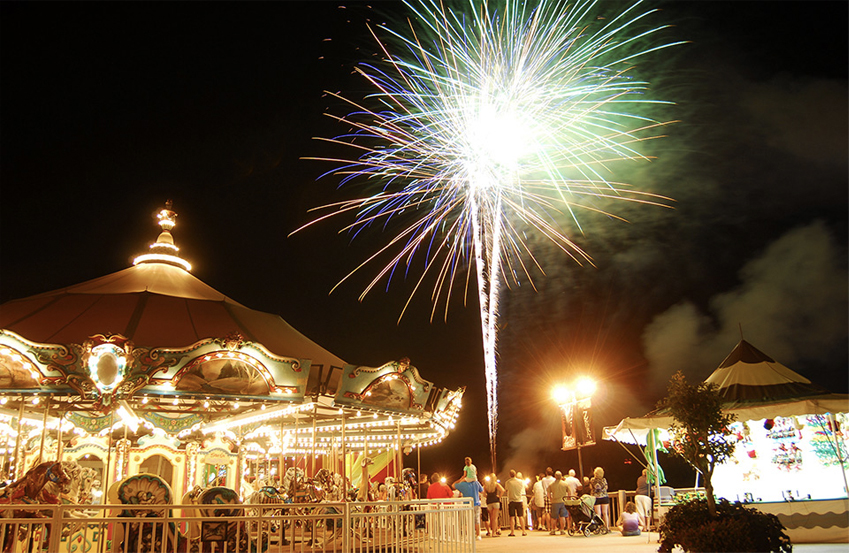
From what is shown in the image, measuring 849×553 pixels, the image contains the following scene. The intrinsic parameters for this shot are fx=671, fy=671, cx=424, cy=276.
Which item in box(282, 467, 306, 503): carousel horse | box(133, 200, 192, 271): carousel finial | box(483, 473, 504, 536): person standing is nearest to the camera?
box(282, 467, 306, 503): carousel horse

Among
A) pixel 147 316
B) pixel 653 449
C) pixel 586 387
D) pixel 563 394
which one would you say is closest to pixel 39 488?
pixel 147 316

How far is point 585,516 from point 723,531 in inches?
249

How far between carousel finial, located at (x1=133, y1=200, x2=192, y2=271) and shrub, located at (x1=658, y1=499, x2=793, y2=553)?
11.0 metres

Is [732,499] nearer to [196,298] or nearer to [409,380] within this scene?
[409,380]

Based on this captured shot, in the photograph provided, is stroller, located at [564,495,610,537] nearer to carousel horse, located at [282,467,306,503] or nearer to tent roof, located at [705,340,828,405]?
tent roof, located at [705,340,828,405]

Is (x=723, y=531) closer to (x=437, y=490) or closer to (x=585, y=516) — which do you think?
(x=585, y=516)

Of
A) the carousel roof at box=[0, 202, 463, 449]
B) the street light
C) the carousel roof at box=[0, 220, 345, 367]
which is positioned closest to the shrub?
the carousel roof at box=[0, 202, 463, 449]

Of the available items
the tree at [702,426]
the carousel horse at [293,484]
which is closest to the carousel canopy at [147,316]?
the carousel horse at [293,484]

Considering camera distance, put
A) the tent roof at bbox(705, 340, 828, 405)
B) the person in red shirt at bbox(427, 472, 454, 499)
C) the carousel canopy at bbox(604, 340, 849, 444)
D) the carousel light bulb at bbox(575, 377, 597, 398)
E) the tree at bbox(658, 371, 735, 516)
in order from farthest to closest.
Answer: the carousel light bulb at bbox(575, 377, 597, 398), the person in red shirt at bbox(427, 472, 454, 499), the tent roof at bbox(705, 340, 828, 405), the carousel canopy at bbox(604, 340, 849, 444), the tree at bbox(658, 371, 735, 516)

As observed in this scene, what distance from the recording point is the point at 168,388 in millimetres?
9664

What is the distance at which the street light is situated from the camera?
17.9 meters

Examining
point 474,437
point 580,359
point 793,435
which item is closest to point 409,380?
point 793,435

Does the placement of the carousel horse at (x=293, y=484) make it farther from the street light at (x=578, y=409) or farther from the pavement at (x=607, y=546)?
the street light at (x=578, y=409)

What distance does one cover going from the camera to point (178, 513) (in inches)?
406
